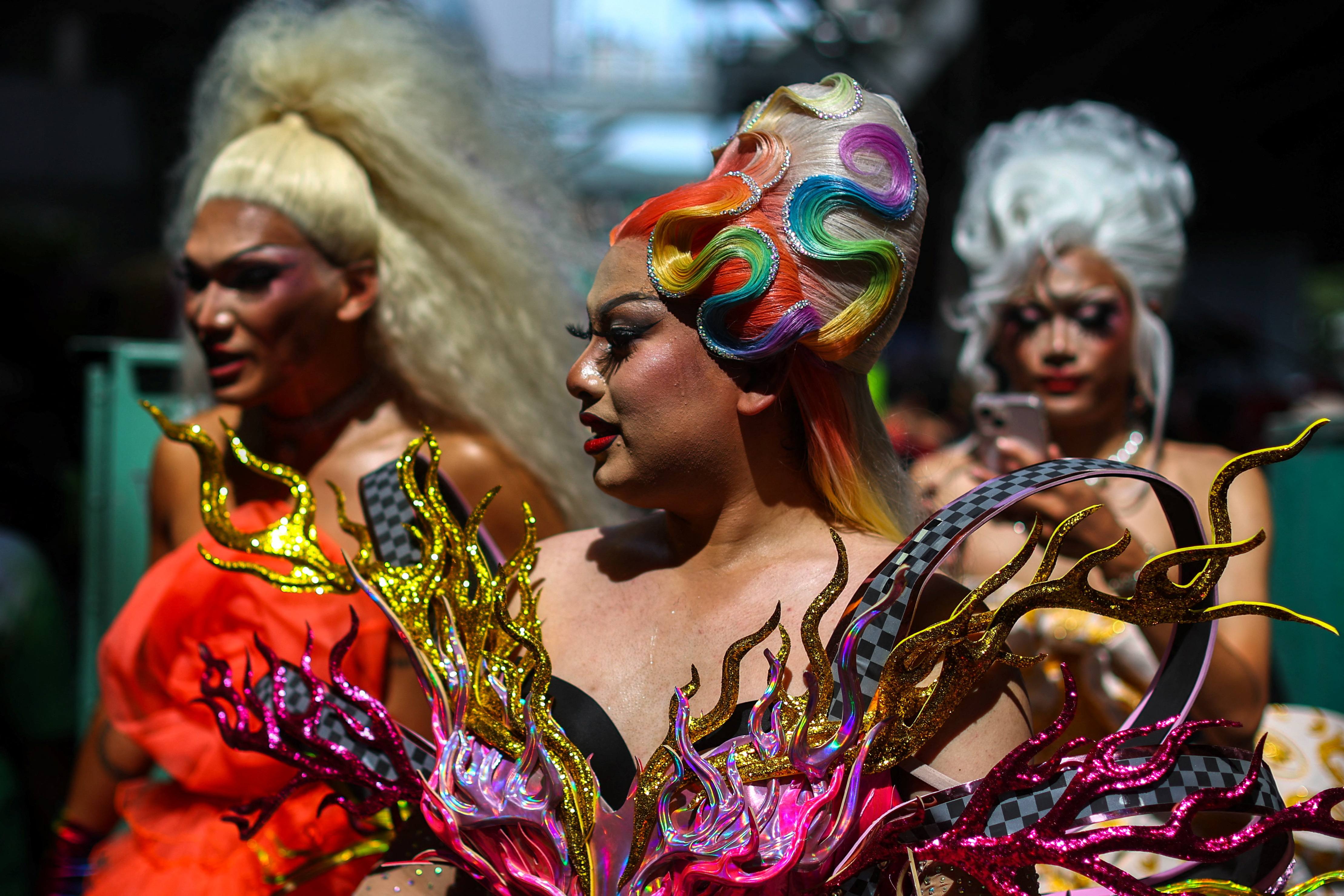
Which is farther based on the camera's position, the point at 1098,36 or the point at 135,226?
the point at 135,226

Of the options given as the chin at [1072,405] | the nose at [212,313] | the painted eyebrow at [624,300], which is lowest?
the painted eyebrow at [624,300]

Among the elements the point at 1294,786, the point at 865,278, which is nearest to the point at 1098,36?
the point at 1294,786

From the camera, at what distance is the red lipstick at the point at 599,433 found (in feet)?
4.41

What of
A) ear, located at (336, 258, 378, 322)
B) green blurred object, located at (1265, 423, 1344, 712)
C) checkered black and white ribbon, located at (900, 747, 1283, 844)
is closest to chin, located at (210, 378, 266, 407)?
ear, located at (336, 258, 378, 322)

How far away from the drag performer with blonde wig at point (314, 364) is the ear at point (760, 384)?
36.5 inches

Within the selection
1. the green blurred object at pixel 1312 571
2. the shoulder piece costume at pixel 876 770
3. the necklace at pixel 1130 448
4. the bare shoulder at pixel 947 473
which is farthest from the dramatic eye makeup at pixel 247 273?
the green blurred object at pixel 1312 571

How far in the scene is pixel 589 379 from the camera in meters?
1.35

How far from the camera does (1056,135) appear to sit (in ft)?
9.01

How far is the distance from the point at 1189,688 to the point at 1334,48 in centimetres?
649

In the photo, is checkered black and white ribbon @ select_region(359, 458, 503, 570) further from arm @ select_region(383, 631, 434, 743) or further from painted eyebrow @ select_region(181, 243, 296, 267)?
painted eyebrow @ select_region(181, 243, 296, 267)

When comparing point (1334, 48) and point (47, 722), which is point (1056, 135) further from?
point (1334, 48)

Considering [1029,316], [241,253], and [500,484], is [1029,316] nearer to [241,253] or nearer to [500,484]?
[500,484]

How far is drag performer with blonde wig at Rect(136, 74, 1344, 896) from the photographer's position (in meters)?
1.11

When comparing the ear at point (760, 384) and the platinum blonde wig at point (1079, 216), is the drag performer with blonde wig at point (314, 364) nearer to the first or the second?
the ear at point (760, 384)
